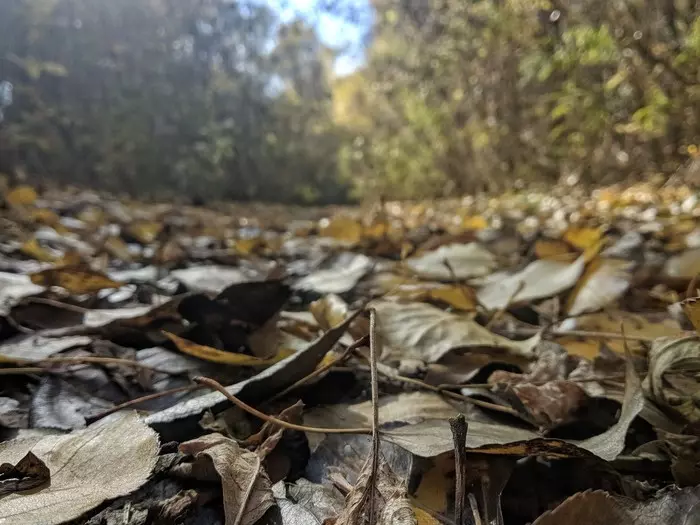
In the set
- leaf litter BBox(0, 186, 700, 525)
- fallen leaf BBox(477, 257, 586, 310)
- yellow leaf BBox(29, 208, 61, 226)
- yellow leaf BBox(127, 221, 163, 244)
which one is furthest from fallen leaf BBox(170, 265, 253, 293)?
yellow leaf BBox(29, 208, 61, 226)

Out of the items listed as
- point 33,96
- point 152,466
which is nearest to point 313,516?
point 152,466

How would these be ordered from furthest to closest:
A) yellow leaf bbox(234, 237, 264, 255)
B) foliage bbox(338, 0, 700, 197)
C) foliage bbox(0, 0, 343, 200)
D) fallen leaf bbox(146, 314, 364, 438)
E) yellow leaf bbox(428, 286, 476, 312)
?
foliage bbox(0, 0, 343, 200) < foliage bbox(338, 0, 700, 197) < yellow leaf bbox(234, 237, 264, 255) < yellow leaf bbox(428, 286, 476, 312) < fallen leaf bbox(146, 314, 364, 438)

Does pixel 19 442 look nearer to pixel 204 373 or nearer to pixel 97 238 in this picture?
pixel 204 373

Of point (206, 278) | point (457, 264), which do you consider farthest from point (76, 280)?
point (457, 264)

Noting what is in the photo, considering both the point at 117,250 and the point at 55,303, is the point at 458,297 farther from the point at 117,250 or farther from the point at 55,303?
the point at 117,250

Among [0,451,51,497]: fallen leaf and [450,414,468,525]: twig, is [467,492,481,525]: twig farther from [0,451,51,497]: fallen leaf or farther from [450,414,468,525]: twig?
[0,451,51,497]: fallen leaf

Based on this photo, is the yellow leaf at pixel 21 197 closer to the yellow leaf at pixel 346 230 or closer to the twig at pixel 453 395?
the yellow leaf at pixel 346 230
